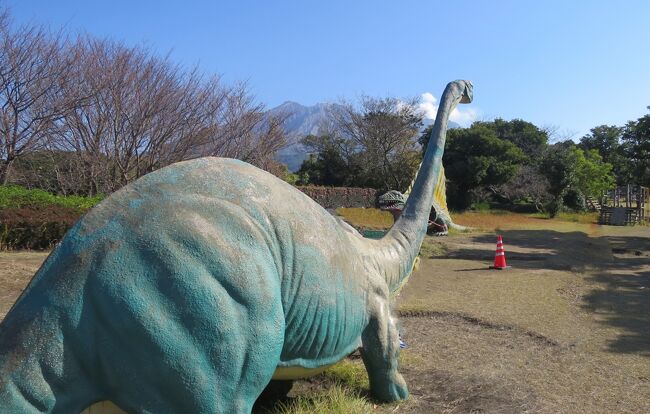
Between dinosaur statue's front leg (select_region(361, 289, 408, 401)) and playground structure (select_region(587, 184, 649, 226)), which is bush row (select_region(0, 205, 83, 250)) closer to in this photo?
dinosaur statue's front leg (select_region(361, 289, 408, 401))

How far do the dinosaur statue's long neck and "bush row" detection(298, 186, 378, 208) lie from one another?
23.6 metres

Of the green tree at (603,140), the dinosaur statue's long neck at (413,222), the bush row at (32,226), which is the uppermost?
the green tree at (603,140)

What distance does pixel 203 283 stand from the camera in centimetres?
210

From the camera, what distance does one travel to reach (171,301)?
6.73ft

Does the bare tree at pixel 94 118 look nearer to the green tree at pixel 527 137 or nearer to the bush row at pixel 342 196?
the bush row at pixel 342 196

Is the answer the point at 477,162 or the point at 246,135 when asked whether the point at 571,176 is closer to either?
the point at 477,162

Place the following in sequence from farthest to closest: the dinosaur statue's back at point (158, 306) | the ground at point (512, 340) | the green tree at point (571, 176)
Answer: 1. the green tree at point (571, 176)
2. the ground at point (512, 340)
3. the dinosaur statue's back at point (158, 306)

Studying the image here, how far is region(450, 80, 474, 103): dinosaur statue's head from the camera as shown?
4977mm

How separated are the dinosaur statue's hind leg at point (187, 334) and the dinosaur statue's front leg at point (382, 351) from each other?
1306mm

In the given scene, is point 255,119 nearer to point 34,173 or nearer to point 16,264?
point 34,173

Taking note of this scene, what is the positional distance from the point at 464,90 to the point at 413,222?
5.10 feet

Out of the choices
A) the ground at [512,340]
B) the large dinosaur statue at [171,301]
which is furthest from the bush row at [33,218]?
the large dinosaur statue at [171,301]

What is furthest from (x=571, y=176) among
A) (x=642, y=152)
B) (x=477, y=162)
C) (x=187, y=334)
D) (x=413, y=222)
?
(x=187, y=334)

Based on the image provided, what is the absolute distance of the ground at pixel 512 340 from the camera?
13.8ft
